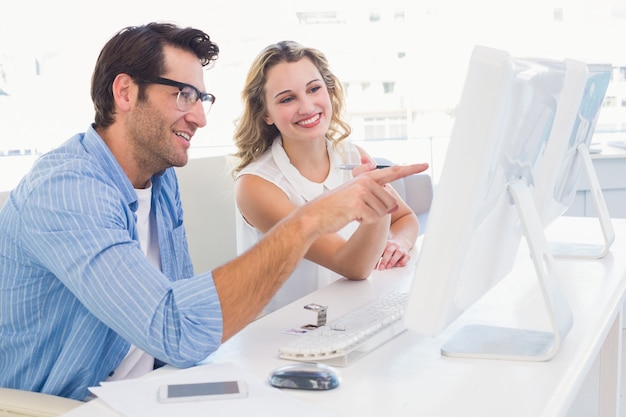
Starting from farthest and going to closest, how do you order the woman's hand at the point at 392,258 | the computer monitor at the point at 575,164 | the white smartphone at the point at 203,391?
the woman's hand at the point at 392,258 → the computer monitor at the point at 575,164 → the white smartphone at the point at 203,391

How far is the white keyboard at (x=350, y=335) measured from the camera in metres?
1.16

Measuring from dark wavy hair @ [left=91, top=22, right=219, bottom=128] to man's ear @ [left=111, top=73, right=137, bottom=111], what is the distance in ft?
0.04

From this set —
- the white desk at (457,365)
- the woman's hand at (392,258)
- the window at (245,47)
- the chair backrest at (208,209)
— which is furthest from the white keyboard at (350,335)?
the window at (245,47)

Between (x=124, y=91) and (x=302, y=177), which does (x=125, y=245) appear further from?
(x=302, y=177)

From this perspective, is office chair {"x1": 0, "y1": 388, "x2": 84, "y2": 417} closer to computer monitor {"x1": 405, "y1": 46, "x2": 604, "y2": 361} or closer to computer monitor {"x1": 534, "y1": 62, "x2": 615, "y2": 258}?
computer monitor {"x1": 405, "y1": 46, "x2": 604, "y2": 361}

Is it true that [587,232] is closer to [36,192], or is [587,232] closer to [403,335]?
[403,335]

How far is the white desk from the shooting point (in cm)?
99

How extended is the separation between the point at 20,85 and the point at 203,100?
3.85 m

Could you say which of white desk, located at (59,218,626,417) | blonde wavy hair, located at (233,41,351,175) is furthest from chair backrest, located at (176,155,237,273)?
white desk, located at (59,218,626,417)

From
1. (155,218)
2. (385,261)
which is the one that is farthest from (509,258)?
(155,218)

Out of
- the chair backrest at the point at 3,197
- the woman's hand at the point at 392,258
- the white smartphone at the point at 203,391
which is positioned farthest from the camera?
the woman's hand at the point at 392,258

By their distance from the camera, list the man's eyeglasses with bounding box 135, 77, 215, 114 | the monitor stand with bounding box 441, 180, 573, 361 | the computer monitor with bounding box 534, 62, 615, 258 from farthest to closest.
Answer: the man's eyeglasses with bounding box 135, 77, 215, 114
the computer monitor with bounding box 534, 62, 615, 258
the monitor stand with bounding box 441, 180, 573, 361

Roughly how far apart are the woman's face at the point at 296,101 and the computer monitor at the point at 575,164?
2.31 feet

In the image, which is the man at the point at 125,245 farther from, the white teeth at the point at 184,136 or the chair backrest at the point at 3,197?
the chair backrest at the point at 3,197
